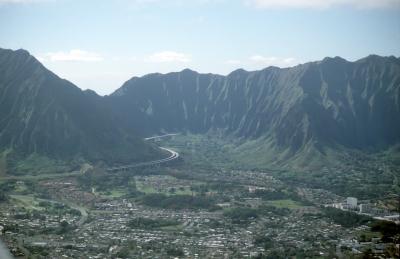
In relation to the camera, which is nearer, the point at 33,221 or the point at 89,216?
the point at 33,221

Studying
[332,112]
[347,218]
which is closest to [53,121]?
[332,112]

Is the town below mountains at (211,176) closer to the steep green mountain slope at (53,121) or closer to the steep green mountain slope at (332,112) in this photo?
the steep green mountain slope at (53,121)

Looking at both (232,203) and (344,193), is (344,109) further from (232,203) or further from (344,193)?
(232,203)

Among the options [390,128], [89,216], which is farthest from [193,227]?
[390,128]

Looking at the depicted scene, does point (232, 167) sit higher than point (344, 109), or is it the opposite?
point (344, 109)

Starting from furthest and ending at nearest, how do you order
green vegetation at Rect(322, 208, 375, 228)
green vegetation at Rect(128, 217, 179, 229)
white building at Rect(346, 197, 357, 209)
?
white building at Rect(346, 197, 357, 209) < green vegetation at Rect(128, 217, 179, 229) < green vegetation at Rect(322, 208, 375, 228)

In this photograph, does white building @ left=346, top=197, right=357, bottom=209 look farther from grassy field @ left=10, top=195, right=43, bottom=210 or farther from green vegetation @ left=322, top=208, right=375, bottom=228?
grassy field @ left=10, top=195, right=43, bottom=210

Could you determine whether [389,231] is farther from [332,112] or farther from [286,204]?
[332,112]

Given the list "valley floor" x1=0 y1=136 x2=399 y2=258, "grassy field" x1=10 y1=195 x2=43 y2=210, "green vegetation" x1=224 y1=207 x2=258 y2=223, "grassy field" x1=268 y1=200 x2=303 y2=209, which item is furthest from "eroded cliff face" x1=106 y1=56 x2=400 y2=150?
"grassy field" x1=10 y1=195 x2=43 y2=210
